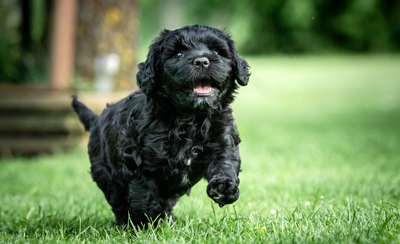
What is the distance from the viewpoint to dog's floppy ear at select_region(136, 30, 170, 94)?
10.00ft

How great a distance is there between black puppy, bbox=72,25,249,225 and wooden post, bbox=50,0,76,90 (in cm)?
468

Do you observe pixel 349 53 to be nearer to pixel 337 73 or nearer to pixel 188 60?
pixel 337 73

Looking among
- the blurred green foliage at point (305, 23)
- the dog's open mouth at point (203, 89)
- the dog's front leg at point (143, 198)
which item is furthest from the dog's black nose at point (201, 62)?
the blurred green foliage at point (305, 23)

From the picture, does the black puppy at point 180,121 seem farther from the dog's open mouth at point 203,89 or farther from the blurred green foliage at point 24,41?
the blurred green foliage at point 24,41

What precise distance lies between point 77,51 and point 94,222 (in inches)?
204

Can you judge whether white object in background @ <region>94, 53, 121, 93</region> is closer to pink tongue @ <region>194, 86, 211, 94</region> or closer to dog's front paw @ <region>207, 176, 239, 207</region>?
pink tongue @ <region>194, 86, 211, 94</region>

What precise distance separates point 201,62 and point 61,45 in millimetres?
5290

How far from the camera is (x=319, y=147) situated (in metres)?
7.80

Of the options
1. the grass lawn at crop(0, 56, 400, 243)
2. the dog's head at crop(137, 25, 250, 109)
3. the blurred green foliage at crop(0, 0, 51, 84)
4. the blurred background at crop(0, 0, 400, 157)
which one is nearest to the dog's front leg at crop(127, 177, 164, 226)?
the grass lawn at crop(0, 56, 400, 243)

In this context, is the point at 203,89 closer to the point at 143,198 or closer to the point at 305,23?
the point at 143,198

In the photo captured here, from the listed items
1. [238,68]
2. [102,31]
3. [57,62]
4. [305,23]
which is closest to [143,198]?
[238,68]

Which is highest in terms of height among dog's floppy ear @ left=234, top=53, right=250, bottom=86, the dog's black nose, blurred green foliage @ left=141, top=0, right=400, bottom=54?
the dog's black nose

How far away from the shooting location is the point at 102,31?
809 cm

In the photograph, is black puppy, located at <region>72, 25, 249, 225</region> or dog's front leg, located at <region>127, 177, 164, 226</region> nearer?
black puppy, located at <region>72, 25, 249, 225</region>
